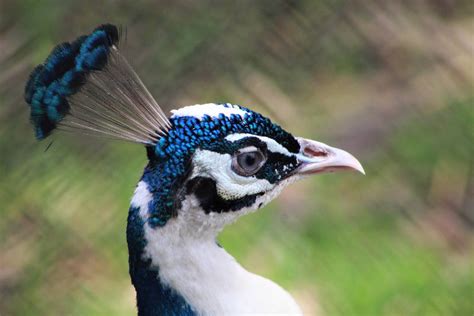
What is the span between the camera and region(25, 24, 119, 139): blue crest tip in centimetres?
117

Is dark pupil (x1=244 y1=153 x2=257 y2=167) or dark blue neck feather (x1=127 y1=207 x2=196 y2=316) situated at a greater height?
dark pupil (x1=244 y1=153 x2=257 y2=167)

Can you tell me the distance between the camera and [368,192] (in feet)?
7.73

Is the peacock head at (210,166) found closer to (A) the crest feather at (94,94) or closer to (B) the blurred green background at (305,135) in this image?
(A) the crest feather at (94,94)

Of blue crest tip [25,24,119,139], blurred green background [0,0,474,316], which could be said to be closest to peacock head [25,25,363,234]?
blue crest tip [25,24,119,139]

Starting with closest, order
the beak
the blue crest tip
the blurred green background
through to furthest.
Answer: the blue crest tip
the beak
the blurred green background

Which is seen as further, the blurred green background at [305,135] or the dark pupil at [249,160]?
the blurred green background at [305,135]

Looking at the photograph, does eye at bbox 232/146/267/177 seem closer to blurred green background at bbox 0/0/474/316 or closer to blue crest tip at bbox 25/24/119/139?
blue crest tip at bbox 25/24/119/139

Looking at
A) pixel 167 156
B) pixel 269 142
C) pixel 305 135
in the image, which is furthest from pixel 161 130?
pixel 305 135

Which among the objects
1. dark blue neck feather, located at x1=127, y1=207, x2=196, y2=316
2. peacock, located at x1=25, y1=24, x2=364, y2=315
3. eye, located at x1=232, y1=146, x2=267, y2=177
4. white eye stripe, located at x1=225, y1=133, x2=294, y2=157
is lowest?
dark blue neck feather, located at x1=127, y1=207, x2=196, y2=316

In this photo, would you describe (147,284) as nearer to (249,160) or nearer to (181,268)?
(181,268)

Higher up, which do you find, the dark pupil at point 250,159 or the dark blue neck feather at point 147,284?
the dark pupil at point 250,159

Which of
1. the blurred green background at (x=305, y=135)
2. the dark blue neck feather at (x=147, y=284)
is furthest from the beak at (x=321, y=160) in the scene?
the blurred green background at (x=305, y=135)

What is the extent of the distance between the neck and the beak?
17 cm

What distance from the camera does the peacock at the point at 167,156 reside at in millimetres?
1183
